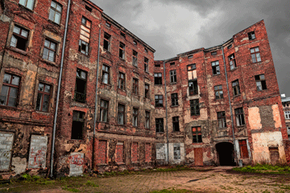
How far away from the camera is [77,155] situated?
13.6m

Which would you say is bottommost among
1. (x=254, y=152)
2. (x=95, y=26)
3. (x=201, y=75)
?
(x=254, y=152)

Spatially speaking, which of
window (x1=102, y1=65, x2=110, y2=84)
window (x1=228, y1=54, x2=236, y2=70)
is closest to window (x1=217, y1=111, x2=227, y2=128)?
window (x1=228, y1=54, x2=236, y2=70)

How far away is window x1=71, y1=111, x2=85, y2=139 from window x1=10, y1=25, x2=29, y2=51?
559cm

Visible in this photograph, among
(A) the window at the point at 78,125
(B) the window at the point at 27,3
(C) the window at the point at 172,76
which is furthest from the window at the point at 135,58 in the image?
(B) the window at the point at 27,3

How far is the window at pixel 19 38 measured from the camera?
11728 mm

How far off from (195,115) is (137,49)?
35.9 feet

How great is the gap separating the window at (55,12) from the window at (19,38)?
2.39m

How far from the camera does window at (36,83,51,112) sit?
12359 millimetres

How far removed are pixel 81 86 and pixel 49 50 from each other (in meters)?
3.63

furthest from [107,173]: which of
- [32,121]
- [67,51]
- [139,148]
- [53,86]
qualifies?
[67,51]

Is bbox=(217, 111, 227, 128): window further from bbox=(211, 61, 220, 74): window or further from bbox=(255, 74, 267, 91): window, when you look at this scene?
bbox=(211, 61, 220, 74): window

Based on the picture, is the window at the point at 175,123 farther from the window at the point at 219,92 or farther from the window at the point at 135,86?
the window at the point at 135,86

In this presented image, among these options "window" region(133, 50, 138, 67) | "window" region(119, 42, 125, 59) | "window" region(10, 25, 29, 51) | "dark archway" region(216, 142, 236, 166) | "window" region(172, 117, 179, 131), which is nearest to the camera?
"window" region(10, 25, 29, 51)

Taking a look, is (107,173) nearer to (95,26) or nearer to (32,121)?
(32,121)
